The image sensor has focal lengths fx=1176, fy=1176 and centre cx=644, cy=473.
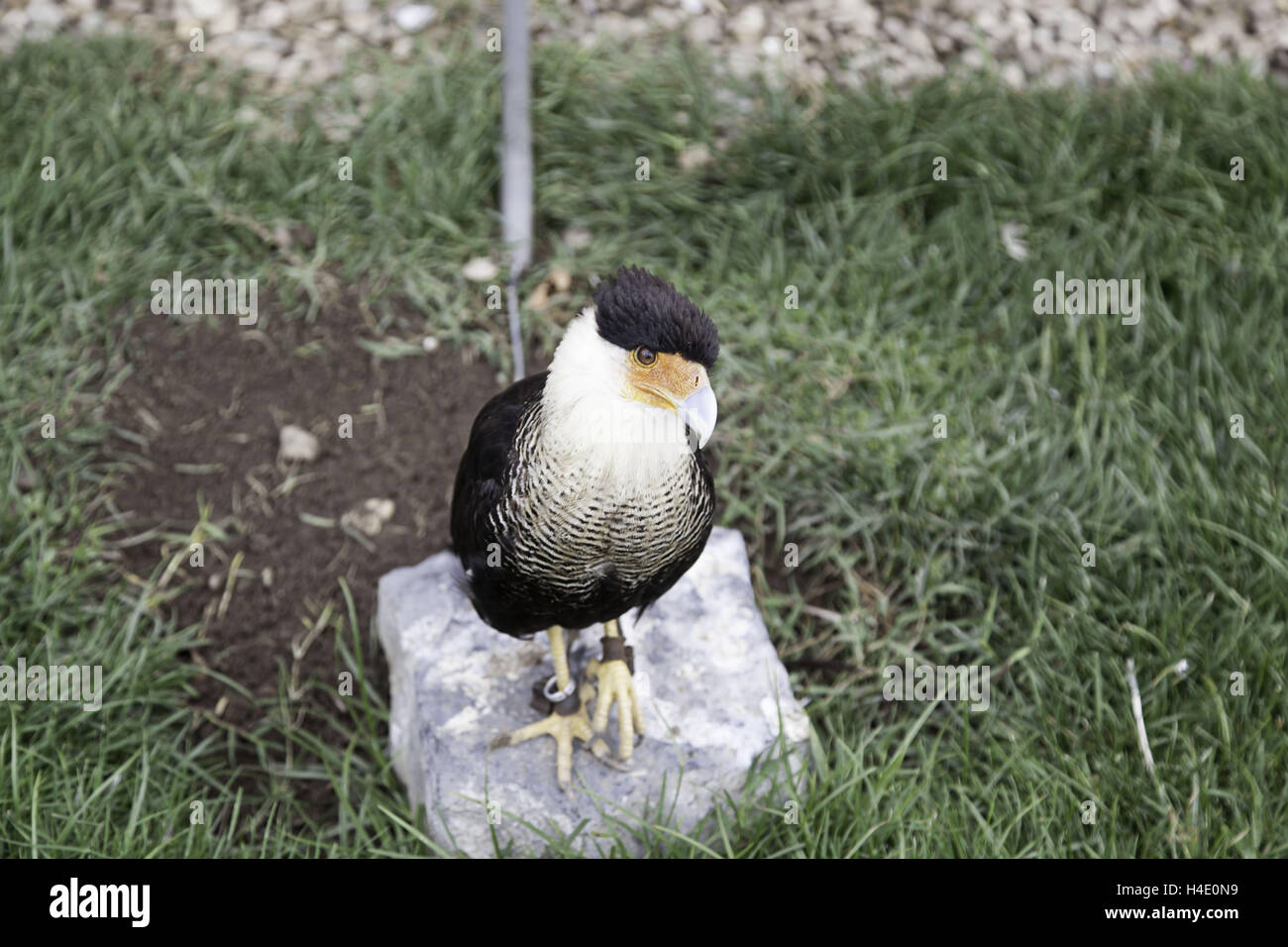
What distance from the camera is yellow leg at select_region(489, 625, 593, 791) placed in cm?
306

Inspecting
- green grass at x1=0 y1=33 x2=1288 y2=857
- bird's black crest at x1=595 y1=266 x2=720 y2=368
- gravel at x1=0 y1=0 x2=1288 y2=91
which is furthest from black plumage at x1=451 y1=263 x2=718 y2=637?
gravel at x1=0 y1=0 x2=1288 y2=91

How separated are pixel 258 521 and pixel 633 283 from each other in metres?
1.92

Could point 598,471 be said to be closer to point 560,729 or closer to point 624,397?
point 624,397

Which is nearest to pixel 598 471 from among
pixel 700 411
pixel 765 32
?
pixel 700 411

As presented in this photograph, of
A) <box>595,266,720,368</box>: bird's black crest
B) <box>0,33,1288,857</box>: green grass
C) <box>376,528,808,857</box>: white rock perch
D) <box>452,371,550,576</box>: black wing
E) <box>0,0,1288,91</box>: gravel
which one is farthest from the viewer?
<box>0,0,1288,91</box>: gravel

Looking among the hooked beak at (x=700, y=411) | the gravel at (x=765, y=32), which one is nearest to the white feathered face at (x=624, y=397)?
the hooked beak at (x=700, y=411)

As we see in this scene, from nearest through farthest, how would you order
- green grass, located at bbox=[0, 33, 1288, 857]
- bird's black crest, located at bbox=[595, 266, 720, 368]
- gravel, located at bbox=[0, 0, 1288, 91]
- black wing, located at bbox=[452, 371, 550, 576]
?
bird's black crest, located at bbox=[595, 266, 720, 368], black wing, located at bbox=[452, 371, 550, 576], green grass, located at bbox=[0, 33, 1288, 857], gravel, located at bbox=[0, 0, 1288, 91]

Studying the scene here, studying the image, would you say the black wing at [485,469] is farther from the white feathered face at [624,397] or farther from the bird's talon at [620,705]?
the bird's talon at [620,705]

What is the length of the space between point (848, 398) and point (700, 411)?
1.79m

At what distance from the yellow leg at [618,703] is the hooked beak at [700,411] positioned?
2.95ft

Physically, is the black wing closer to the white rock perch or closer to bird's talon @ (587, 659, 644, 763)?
the white rock perch

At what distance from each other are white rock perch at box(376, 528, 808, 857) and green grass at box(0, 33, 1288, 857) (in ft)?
0.44

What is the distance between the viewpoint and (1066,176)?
15.0 feet

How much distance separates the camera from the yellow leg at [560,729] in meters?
3.06
